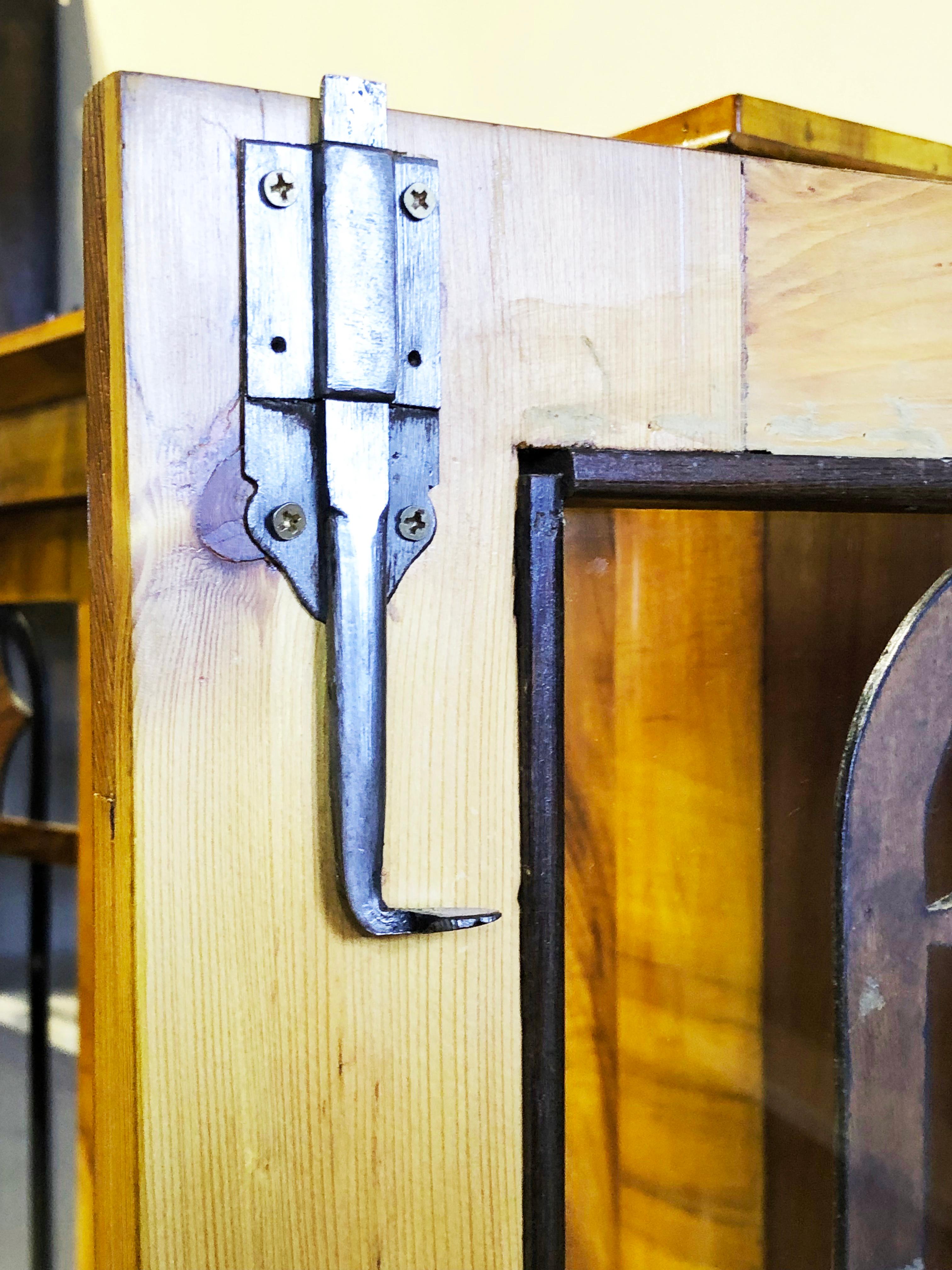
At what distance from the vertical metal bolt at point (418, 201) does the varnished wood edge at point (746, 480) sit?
8cm

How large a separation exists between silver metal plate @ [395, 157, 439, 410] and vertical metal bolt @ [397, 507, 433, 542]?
0.03 meters

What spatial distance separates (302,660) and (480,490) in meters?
0.08

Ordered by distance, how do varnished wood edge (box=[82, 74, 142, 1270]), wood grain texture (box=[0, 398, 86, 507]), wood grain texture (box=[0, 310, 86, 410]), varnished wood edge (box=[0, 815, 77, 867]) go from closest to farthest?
1. varnished wood edge (box=[82, 74, 142, 1270])
2. wood grain texture (box=[0, 310, 86, 410])
3. wood grain texture (box=[0, 398, 86, 507])
4. varnished wood edge (box=[0, 815, 77, 867])

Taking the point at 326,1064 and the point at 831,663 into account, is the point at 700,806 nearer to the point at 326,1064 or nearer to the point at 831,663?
the point at 831,663

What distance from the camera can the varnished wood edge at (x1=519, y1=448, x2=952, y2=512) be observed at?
41 cm

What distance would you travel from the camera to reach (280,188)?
0.37 meters

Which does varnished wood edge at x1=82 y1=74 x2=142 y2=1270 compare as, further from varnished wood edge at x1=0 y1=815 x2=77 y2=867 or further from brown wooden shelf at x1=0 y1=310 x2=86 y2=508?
varnished wood edge at x1=0 y1=815 x2=77 y2=867

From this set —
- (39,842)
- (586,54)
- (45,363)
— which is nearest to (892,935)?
(45,363)

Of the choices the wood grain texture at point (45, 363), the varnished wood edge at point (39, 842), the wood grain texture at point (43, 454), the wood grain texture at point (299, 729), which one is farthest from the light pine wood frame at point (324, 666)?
the varnished wood edge at point (39, 842)

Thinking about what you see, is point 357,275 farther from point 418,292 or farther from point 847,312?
point 847,312

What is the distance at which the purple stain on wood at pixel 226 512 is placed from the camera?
0.36 m

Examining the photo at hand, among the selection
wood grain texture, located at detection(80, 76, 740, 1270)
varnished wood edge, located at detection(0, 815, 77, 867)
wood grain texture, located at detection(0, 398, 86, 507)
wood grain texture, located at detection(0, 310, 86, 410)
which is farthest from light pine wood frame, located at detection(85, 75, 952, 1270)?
varnished wood edge, located at detection(0, 815, 77, 867)

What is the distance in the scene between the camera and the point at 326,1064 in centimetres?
38

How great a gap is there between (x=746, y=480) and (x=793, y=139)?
16 centimetres
